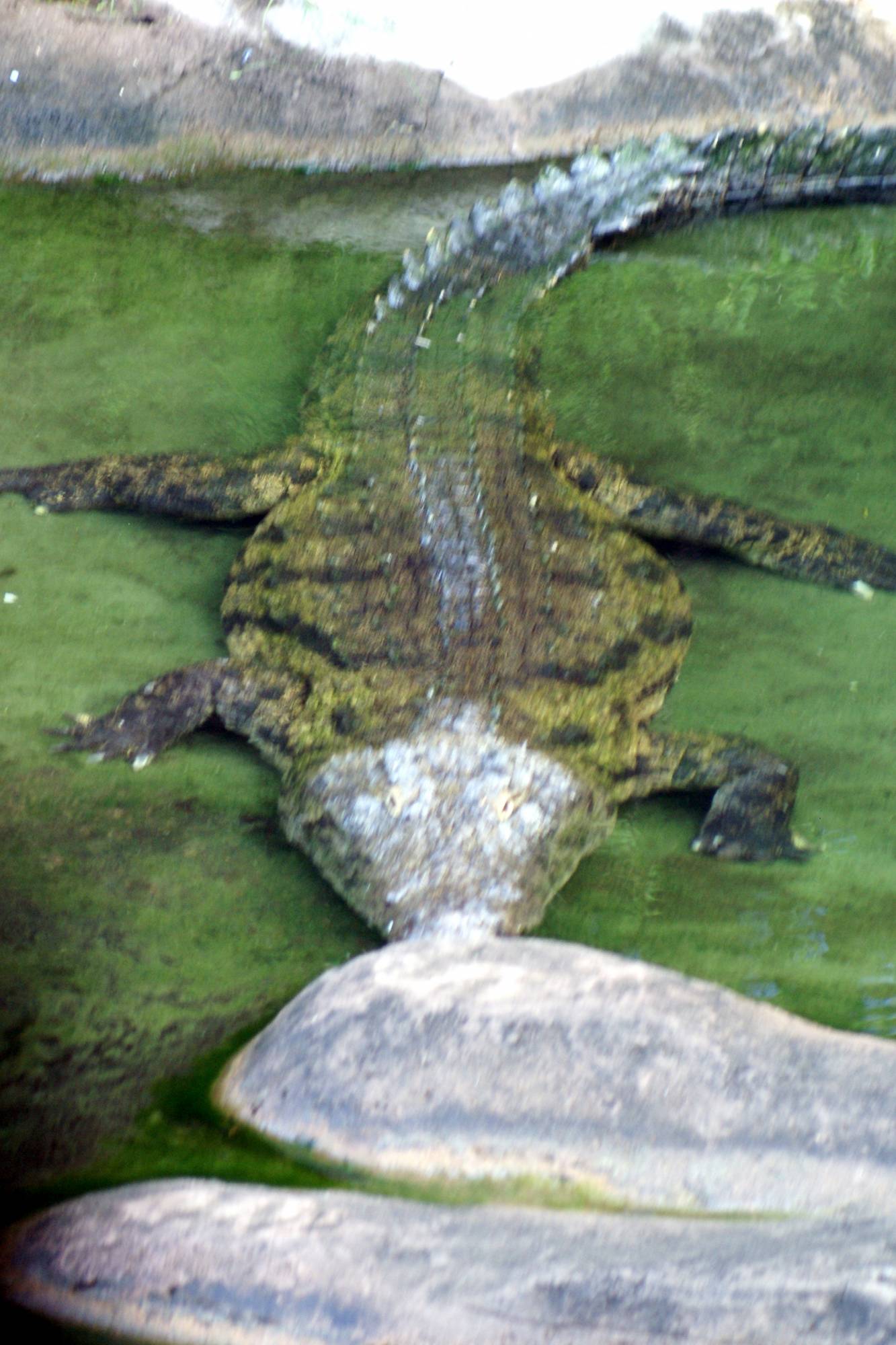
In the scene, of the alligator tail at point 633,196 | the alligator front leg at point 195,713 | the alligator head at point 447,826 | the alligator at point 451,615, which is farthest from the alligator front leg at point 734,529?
the alligator front leg at point 195,713

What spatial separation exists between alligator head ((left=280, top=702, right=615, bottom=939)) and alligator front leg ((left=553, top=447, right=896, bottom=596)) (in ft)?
4.18

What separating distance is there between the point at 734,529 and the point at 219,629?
1.74m

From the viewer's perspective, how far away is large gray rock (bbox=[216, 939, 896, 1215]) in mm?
1792

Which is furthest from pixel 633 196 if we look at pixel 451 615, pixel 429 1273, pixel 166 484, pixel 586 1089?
Answer: pixel 429 1273

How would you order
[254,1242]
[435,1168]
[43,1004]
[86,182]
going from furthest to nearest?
[86,182], [43,1004], [435,1168], [254,1242]

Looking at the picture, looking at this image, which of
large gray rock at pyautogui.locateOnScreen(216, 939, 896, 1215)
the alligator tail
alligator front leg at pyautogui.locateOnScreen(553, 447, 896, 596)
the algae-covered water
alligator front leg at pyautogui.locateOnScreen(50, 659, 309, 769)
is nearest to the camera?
large gray rock at pyautogui.locateOnScreen(216, 939, 896, 1215)

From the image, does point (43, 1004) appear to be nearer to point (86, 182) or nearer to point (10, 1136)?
point (10, 1136)

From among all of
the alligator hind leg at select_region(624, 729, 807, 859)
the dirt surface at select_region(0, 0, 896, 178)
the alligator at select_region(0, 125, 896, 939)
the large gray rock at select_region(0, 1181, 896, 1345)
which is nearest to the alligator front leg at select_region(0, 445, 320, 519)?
the alligator at select_region(0, 125, 896, 939)

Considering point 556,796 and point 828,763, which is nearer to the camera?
point 556,796

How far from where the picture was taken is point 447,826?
9.29 feet

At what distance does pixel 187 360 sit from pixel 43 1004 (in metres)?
2.95

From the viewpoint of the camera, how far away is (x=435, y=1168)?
1.90m

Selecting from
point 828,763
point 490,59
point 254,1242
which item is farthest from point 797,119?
point 254,1242

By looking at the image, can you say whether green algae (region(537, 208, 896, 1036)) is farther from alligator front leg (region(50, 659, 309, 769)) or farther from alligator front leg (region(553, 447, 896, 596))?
alligator front leg (region(50, 659, 309, 769))
